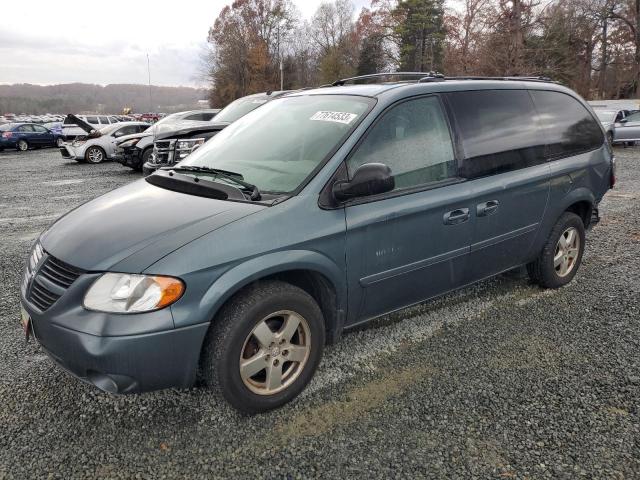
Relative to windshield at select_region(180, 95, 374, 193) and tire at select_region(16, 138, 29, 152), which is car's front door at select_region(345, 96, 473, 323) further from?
tire at select_region(16, 138, 29, 152)

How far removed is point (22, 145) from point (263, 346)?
25845 mm

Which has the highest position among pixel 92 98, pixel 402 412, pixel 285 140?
pixel 92 98

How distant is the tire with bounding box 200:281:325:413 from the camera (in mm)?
2311

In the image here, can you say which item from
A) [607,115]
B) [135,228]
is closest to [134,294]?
[135,228]

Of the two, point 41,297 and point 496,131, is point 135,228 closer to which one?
point 41,297

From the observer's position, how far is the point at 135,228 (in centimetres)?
242

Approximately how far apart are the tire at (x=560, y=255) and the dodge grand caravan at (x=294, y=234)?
0.15 meters

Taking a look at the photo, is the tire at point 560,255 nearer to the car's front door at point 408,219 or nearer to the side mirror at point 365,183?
the car's front door at point 408,219

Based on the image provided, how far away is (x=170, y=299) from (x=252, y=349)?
1.74 feet

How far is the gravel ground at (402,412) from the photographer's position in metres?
2.19

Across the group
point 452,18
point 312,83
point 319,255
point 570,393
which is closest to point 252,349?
point 319,255

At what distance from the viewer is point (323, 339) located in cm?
268

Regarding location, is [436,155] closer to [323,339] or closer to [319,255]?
[319,255]

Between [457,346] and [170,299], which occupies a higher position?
[170,299]
